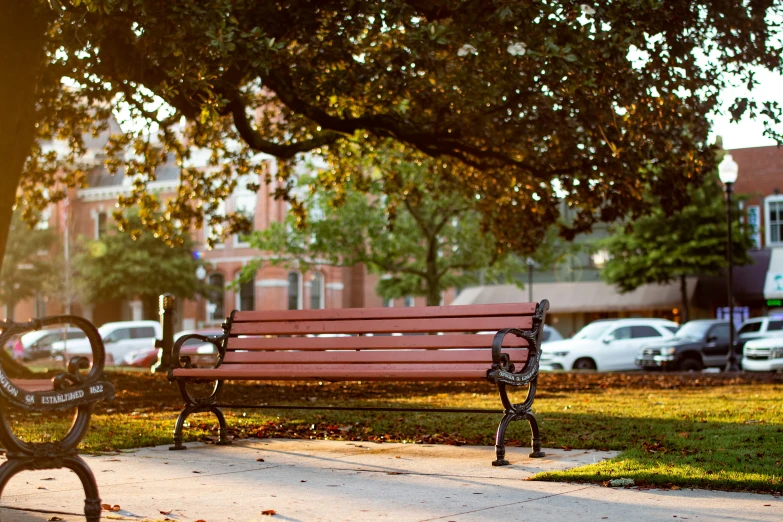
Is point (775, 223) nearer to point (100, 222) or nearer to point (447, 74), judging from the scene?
point (447, 74)

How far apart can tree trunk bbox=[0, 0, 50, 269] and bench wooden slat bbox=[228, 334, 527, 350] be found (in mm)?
5188

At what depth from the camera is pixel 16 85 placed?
12992mm

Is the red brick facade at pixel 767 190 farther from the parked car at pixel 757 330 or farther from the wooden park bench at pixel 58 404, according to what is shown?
the wooden park bench at pixel 58 404

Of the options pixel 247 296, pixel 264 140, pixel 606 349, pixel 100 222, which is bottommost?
pixel 606 349

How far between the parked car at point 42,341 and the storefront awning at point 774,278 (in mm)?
27663

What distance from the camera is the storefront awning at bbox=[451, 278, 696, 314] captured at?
1724 inches

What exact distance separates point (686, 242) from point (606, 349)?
39.6 feet

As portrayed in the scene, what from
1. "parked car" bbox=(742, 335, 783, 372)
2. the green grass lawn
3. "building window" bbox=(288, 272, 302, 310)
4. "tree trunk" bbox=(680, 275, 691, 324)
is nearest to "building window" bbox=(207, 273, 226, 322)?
"building window" bbox=(288, 272, 302, 310)

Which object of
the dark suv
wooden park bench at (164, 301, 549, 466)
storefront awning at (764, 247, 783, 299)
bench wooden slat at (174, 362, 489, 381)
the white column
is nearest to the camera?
bench wooden slat at (174, 362, 489, 381)

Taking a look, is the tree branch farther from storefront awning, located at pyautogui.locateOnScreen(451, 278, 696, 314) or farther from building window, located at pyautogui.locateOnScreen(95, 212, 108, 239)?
building window, located at pyautogui.locateOnScreen(95, 212, 108, 239)

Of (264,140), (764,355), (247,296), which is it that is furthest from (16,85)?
(247,296)

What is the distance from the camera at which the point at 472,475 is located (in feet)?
21.5

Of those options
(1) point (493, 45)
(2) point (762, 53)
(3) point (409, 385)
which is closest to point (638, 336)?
(3) point (409, 385)

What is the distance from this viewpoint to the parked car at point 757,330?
97.7 feet
